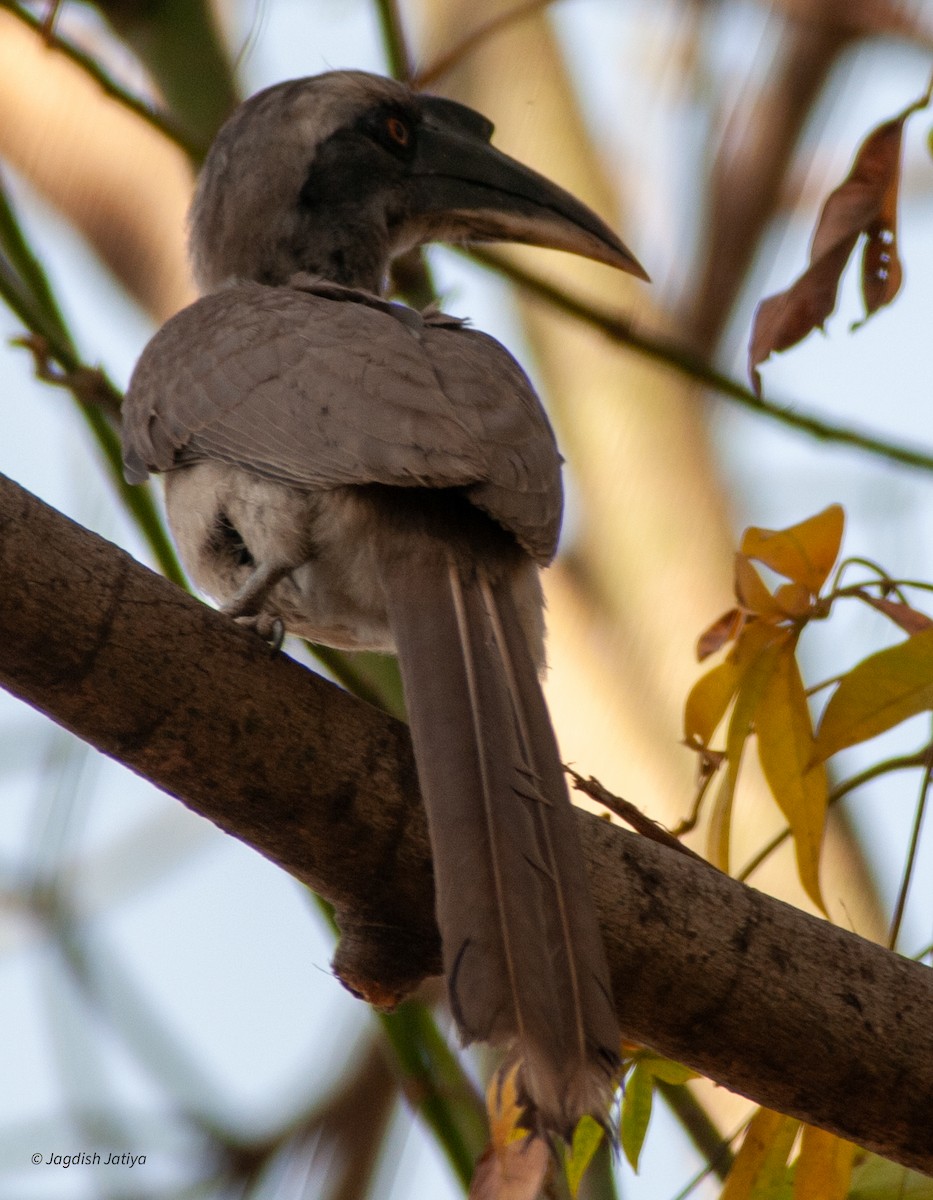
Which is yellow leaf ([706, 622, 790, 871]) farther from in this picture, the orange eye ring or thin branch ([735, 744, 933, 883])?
the orange eye ring

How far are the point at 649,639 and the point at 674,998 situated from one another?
2.89 metres

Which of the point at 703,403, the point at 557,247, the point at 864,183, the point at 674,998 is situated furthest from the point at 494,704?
the point at 703,403

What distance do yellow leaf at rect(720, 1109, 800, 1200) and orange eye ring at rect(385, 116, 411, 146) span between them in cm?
267

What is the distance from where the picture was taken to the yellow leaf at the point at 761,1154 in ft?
8.10

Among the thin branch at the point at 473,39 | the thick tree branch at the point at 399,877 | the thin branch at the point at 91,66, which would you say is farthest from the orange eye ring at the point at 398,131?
the thick tree branch at the point at 399,877

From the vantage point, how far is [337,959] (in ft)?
8.27

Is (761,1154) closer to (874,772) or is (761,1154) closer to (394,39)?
(874,772)

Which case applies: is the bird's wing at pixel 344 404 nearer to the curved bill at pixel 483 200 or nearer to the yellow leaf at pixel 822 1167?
the curved bill at pixel 483 200

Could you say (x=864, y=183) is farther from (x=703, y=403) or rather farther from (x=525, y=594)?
(x=703, y=403)

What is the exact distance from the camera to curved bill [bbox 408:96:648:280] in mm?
4094

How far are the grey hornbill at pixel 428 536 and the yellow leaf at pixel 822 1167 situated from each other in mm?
509

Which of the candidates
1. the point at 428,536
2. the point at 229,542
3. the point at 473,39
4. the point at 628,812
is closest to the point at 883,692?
the point at 628,812

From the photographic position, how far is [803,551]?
2.63 m

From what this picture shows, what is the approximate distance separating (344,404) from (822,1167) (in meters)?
1.40
